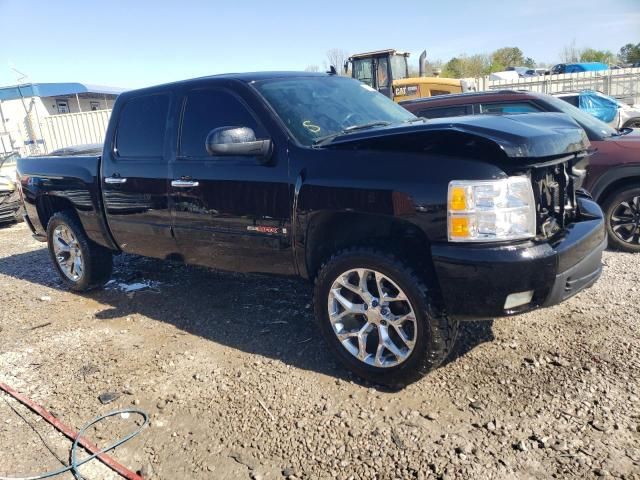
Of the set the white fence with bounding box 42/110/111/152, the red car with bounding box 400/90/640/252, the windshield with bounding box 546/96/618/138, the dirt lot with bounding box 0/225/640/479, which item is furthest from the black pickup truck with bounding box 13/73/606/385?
the white fence with bounding box 42/110/111/152

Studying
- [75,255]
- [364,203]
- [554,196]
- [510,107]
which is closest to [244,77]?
[364,203]

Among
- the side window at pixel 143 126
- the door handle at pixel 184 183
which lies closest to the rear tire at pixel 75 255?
the side window at pixel 143 126

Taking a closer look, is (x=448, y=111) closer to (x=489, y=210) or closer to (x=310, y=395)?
(x=489, y=210)

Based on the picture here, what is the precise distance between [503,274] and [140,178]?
3.15 meters

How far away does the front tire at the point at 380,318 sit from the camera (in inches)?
114

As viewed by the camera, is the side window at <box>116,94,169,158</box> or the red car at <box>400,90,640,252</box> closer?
the side window at <box>116,94,169,158</box>

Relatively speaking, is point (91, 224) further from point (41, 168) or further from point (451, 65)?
point (451, 65)

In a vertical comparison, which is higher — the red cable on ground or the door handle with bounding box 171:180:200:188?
the door handle with bounding box 171:180:200:188

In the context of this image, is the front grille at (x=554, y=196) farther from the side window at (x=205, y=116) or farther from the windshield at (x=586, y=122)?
the windshield at (x=586, y=122)

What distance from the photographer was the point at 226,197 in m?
3.75

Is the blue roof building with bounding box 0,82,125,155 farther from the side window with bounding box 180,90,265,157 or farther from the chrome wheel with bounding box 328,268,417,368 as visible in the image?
the chrome wheel with bounding box 328,268,417,368

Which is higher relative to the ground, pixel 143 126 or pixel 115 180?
pixel 143 126

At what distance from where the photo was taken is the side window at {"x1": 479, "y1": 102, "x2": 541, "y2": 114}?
19.6 ft

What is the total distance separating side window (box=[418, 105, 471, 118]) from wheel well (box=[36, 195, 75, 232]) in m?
4.45
